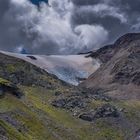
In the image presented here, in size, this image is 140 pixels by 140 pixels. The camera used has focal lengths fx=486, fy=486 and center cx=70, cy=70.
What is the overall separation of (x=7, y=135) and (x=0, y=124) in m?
10.8

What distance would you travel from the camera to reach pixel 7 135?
620ft

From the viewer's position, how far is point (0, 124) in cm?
19850

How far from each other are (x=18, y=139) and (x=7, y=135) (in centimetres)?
1023

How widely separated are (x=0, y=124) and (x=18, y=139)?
9575mm

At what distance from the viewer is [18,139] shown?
19825 centimetres
